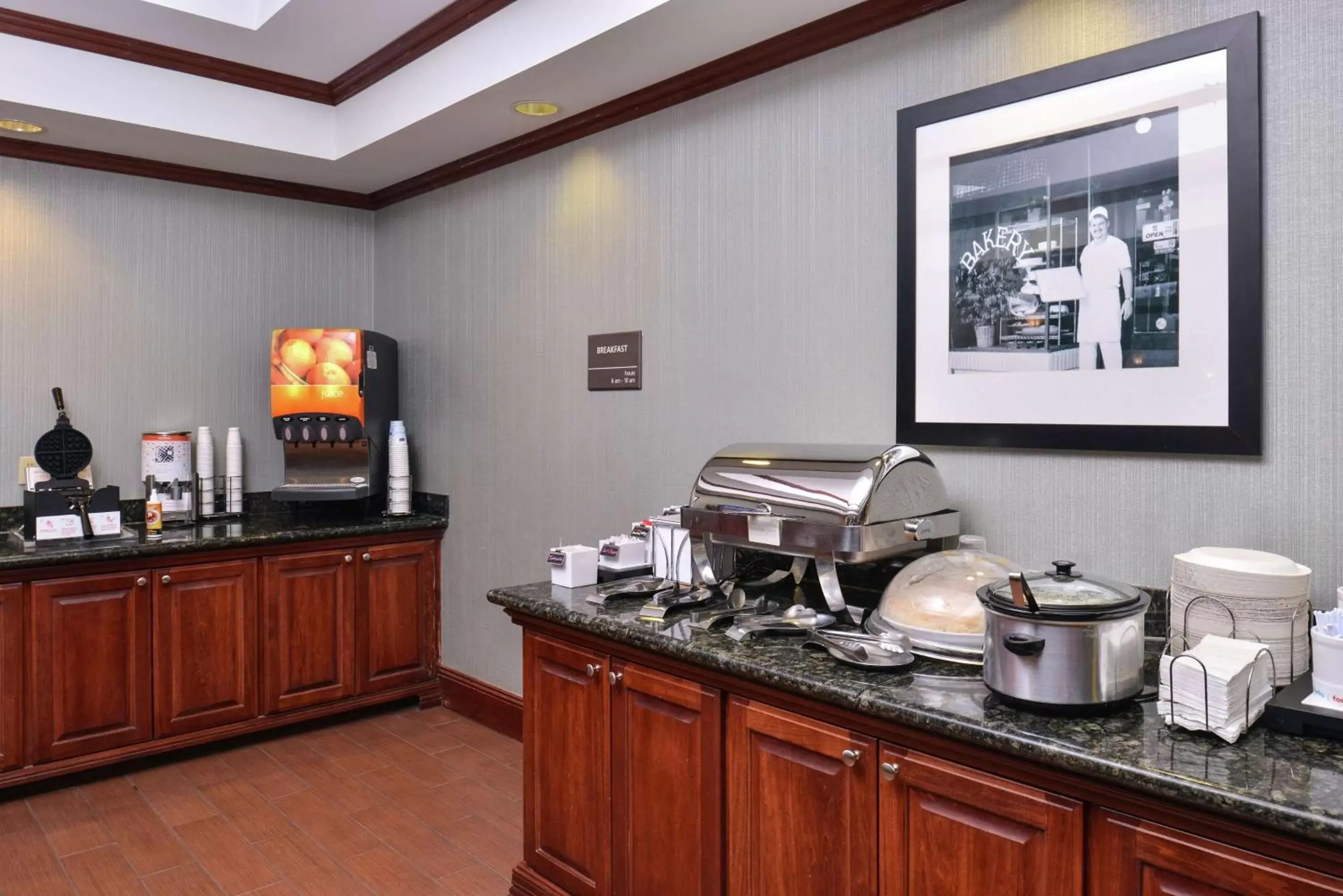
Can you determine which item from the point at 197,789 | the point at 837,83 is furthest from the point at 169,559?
the point at 837,83

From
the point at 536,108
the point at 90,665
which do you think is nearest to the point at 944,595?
the point at 536,108

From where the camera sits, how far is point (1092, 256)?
2059mm

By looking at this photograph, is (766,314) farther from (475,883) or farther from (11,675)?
(11,675)

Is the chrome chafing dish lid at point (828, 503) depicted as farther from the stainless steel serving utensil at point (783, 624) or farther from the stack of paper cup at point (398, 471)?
the stack of paper cup at point (398, 471)

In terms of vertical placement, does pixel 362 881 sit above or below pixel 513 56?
below

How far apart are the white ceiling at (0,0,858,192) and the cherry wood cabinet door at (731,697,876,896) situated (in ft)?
6.36

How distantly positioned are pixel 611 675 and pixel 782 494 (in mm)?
632

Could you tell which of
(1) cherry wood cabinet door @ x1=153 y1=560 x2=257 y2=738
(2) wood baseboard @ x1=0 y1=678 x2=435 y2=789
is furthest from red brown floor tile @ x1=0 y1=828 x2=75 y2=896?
(1) cherry wood cabinet door @ x1=153 y1=560 x2=257 y2=738

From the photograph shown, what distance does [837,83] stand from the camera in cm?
262

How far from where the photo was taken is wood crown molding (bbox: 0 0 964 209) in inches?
101

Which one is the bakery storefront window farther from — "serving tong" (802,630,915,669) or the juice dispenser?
the juice dispenser

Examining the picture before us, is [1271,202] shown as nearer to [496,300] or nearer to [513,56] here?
[513,56]

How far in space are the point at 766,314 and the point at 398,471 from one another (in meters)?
2.27

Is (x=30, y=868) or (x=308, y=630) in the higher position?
(x=308, y=630)
